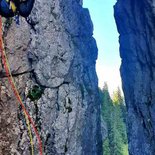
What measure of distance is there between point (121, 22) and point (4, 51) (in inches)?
517

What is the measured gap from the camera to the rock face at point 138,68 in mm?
25125

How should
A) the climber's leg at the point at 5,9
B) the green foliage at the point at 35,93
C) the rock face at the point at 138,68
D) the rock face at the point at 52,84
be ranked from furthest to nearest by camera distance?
the rock face at the point at 138,68, the green foliage at the point at 35,93, the rock face at the point at 52,84, the climber's leg at the point at 5,9

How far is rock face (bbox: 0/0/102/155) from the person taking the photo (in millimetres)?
20672

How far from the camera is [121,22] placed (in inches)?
1177

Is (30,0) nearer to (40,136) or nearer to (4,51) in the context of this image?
(4,51)

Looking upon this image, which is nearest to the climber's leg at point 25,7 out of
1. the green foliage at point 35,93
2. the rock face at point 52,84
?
the rock face at point 52,84

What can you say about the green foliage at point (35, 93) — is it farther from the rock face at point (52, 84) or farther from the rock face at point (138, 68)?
the rock face at point (138, 68)

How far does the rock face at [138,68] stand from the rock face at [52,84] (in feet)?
10.7

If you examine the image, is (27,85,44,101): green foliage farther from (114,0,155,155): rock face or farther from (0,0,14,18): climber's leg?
(0,0,14,18): climber's leg

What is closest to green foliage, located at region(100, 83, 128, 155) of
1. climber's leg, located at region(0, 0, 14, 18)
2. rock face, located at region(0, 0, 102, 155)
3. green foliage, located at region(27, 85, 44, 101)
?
rock face, located at region(0, 0, 102, 155)

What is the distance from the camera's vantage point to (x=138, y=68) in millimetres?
27453

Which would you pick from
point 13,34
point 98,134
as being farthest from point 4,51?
point 98,134

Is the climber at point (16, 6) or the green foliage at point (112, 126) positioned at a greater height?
the climber at point (16, 6)

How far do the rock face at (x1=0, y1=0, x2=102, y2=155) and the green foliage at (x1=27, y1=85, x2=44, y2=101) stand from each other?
0.15 metres
